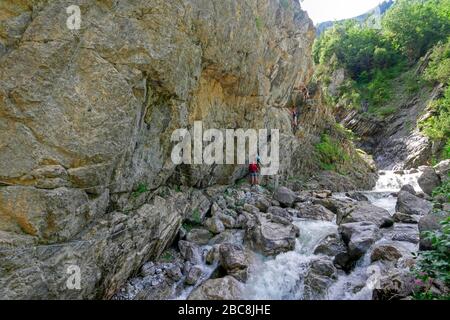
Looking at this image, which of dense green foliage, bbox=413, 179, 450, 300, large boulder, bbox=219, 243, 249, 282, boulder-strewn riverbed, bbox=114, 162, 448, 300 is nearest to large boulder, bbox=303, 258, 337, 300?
boulder-strewn riverbed, bbox=114, 162, 448, 300

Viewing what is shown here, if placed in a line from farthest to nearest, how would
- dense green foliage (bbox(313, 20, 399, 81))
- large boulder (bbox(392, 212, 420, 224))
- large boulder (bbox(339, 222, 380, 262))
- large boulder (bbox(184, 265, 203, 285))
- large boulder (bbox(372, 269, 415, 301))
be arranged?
dense green foliage (bbox(313, 20, 399, 81))
large boulder (bbox(392, 212, 420, 224))
large boulder (bbox(339, 222, 380, 262))
large boulder (bbox(184, 265, 203, 285))
large boulder (bbox(372, 269, 415, 301))

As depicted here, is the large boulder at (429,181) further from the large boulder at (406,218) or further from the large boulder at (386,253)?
the large boulder at (386,253)

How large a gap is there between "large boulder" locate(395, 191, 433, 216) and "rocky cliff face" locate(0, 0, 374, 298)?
33.2 ft

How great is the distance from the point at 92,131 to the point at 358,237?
8.26 meters

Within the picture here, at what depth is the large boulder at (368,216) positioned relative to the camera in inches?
437

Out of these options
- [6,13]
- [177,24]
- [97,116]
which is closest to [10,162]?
[97,116]

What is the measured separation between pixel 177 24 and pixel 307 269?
795cm

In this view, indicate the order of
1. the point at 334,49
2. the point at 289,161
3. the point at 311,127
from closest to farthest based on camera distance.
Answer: the point at 289,161, the point at 311,127, the point at 334,49

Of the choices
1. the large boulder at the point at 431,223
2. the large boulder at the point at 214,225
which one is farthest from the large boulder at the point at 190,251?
the large boulder at the point at 431,223

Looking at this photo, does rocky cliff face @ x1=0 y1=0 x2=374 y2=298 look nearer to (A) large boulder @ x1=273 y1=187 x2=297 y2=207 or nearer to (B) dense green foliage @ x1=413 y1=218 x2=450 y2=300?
(A) large boulder @ x1=273 y1=187 x2=297 y2=207

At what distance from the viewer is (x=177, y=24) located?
311 inches

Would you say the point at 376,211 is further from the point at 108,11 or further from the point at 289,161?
the point at 108,11

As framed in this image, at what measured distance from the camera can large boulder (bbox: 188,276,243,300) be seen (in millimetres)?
6977

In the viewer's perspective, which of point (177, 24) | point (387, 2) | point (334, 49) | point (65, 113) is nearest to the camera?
point (65, 113)
